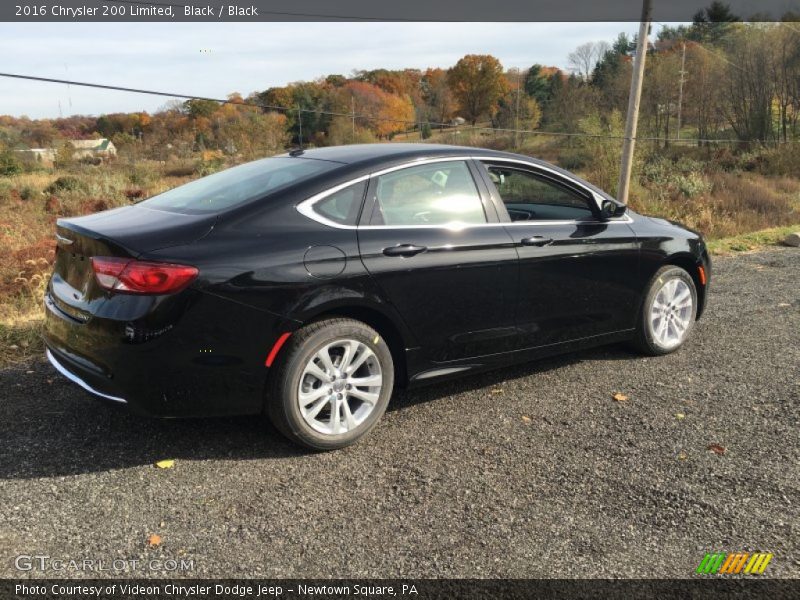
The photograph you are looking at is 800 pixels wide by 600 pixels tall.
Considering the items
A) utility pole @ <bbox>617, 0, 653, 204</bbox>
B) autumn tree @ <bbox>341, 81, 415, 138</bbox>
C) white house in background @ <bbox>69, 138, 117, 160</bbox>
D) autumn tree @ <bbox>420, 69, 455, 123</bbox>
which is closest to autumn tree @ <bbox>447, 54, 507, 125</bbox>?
autumn tree @ <bbox>420, 69, 455, 123</bbox>

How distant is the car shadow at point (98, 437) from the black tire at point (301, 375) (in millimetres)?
160

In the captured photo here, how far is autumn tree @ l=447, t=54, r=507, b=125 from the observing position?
249ft

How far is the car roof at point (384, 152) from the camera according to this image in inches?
154

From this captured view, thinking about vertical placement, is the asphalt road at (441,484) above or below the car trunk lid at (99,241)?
below

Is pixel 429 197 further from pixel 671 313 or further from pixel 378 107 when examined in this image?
pixel 378 107

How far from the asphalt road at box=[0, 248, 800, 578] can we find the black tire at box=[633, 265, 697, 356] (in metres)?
0.47

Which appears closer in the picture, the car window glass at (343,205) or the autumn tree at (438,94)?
the car window glass at (343,205)

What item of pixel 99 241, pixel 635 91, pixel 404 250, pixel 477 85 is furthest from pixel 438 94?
pixel 99 241

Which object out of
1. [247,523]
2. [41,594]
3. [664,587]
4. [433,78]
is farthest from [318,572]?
[433,78]

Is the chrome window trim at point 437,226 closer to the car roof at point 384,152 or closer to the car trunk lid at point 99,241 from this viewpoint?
the car roof at point 384,152

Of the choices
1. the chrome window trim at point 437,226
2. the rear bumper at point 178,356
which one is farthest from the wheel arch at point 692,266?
the rear bumper at point 178,356

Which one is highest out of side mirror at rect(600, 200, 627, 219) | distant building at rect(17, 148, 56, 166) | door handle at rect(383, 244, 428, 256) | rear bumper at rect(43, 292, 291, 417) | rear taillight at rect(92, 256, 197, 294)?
distant building at rect(17, 148, 56, 166)

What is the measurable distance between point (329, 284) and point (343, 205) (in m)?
0.50

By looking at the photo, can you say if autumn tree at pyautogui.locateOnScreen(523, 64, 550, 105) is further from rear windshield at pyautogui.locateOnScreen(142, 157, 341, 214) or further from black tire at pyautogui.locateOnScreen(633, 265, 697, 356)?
rear windshield at pyautogui.locateOnScreen(142, 157, 341, 214)
